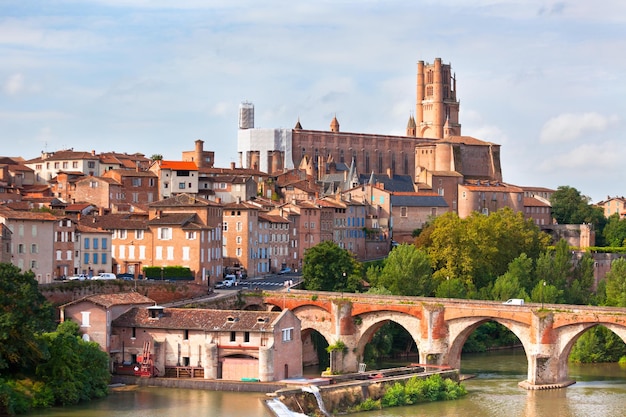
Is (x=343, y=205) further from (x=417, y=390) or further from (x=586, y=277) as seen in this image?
(x=417, y=390)

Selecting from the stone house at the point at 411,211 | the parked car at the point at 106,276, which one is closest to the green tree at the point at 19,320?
the parked car at the point at 106,276

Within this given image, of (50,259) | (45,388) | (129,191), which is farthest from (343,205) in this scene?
(45,388)

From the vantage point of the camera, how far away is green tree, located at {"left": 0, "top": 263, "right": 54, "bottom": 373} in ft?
163

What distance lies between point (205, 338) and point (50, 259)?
42.3 ft

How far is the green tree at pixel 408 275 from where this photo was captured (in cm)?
8025

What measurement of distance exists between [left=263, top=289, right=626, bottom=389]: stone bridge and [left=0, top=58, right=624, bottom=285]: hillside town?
319 inches

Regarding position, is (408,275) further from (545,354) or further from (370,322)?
(545,354)

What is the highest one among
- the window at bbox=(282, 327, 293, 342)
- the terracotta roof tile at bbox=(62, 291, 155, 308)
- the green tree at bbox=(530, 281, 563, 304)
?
the green tree at bbox=(530, 281, 563, 304)

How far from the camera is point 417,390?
57.0 meters

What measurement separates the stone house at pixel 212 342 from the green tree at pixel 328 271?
19.5 metres

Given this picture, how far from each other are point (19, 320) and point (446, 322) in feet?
76.5

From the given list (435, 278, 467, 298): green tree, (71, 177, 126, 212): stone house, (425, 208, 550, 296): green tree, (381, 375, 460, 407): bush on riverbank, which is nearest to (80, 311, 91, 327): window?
(381, 375, 460, 407): bush on riverbank

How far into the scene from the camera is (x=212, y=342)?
187 ft

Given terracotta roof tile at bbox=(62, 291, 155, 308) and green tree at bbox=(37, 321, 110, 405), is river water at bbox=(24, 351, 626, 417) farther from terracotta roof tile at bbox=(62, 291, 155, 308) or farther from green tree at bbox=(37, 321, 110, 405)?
terracotta roof tile at bbox=(62, 291, 155, 308)
